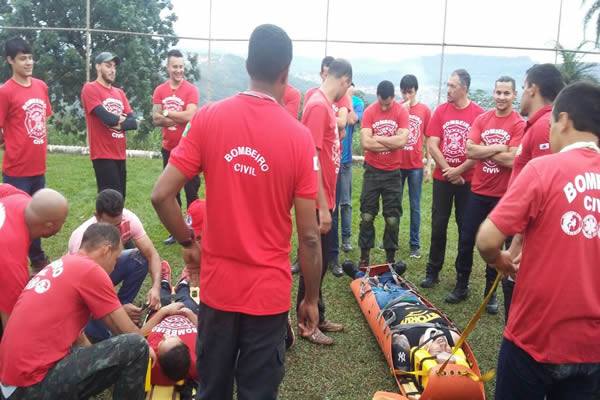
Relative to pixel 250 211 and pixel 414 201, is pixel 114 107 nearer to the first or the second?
pixel 414 201

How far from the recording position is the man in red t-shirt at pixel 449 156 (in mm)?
6012

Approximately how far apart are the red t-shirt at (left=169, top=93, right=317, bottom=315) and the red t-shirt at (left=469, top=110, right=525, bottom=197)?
10.9 ft

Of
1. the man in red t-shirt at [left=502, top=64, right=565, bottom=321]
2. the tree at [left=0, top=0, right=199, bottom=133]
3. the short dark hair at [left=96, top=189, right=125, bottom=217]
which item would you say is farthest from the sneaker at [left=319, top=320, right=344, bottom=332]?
the tree at [left=0, top=0, right=199, bottom=133]

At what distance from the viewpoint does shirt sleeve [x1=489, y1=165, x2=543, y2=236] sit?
2.35m

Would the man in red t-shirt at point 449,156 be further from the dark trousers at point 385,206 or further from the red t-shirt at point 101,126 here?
the red t-shirt at point 101,126

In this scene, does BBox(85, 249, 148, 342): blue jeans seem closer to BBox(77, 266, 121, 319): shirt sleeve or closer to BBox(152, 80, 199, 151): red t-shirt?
BBox(77, 266, 121, 319): shirt sleeve

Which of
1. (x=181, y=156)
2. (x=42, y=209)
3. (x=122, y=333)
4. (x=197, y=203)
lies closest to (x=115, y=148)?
(x=197, y=203)

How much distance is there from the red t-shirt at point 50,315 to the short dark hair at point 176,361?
22.2 inches

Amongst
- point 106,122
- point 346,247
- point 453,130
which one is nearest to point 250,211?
point 453,130

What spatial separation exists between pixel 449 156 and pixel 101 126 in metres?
4.10

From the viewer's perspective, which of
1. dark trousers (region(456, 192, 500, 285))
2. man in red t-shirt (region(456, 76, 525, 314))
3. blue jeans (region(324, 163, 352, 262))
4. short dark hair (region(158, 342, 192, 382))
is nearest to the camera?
short dark hair (region(158, 342, 192, 382))

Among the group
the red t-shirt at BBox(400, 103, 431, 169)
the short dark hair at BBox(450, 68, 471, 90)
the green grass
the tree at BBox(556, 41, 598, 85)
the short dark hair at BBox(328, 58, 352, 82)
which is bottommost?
the green grass

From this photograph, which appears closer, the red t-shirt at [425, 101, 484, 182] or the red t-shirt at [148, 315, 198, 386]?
the red t-shirt at [148, 315, 198, 386]

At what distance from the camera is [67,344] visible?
3.11m
